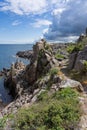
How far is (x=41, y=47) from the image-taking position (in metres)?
56.8

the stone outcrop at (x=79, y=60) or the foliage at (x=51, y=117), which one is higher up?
the stone outcrop at (x=79, y=60)

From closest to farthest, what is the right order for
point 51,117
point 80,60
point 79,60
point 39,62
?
point 51,117 → point 80,60 → point 79,60 → point 39,62

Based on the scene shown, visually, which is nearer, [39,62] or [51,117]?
[51,117]

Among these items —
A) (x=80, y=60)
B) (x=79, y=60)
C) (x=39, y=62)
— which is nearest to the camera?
(x=80, y=60)

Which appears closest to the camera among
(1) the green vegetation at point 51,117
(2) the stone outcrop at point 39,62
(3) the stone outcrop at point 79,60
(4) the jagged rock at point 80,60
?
(1) the green vegetation at point 51,117

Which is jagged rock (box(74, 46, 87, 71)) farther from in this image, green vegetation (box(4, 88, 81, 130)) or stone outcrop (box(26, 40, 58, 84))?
green vegetation (box(4, 88, 81, 130))

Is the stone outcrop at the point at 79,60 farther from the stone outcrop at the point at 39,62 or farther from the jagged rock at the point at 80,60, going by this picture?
the stone outcrop at the point at 39,62

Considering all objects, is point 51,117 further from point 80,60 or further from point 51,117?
point 80,60

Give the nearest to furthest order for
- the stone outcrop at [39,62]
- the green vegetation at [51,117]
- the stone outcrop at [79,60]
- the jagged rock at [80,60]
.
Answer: the green vegetation at [51,117] → the jagged rock at [80,60] → the stone outcrop at [79,60] → the stone outcrop at [39,62]

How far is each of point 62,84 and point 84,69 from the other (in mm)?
6726

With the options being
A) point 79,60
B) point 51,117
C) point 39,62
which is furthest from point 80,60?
point 51,117

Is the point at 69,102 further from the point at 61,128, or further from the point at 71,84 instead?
the point at 71,84

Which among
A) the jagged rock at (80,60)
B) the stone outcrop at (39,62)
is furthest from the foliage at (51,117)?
the stone outcrop at (39,62)

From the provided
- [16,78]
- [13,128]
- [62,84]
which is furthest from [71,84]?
[16,78]
